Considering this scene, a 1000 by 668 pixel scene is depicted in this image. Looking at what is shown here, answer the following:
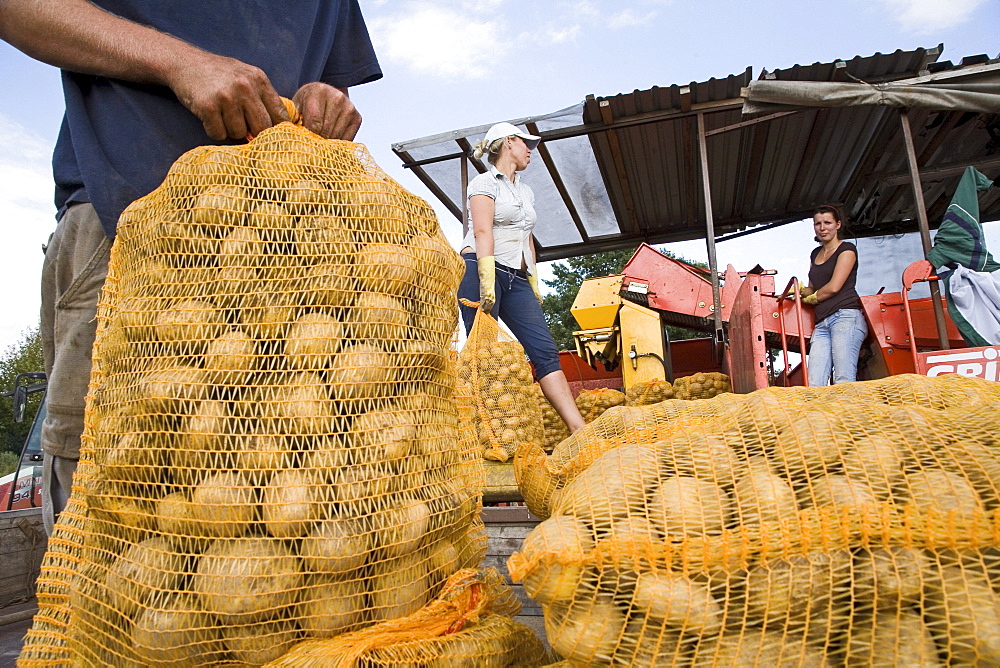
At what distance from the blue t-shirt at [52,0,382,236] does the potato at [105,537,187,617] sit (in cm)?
96

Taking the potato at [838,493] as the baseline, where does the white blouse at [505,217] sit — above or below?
above

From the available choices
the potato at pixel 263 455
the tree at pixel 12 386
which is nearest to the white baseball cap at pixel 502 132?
Answer: the potato at pixel 263 455

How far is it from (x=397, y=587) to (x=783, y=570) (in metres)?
0.77

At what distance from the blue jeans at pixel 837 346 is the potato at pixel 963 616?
11.9 feet

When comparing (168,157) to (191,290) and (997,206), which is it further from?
(997,206)

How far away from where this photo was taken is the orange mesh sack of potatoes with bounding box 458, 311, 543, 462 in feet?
12.5

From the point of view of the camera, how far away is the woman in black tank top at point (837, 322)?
441 centimetres

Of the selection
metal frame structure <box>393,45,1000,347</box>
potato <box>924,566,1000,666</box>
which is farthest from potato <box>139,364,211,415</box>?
metal frame structure <box>393,45,1000,347</box>

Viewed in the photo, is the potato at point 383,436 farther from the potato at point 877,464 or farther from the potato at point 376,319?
the potato at point 877,464

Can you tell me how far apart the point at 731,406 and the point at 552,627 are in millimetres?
822

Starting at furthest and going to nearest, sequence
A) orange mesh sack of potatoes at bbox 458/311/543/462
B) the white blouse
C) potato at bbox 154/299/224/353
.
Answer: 1. the white blouse
2. orange mesh sack of potatoes at bbox 458/311/543/462
3. potato at bbox 154/299/224/353

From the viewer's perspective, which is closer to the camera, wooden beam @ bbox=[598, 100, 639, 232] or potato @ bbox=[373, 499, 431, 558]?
potato @ bbox=[373, 499, 431, 558]

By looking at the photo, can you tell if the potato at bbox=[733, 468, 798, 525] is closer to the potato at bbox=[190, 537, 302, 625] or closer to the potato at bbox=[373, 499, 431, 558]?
the potato at bbox=[373, 499, 431, 558]

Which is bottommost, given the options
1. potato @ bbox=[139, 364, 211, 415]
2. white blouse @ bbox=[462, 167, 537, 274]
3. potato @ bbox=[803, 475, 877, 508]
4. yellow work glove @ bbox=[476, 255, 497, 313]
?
potato @ bbox=[803, 475, 877, 508]
